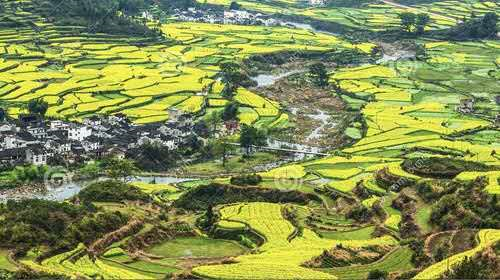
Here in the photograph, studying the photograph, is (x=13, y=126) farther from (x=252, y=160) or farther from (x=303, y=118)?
(x=303, y=118)

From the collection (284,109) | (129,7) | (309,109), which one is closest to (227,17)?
(129,7)

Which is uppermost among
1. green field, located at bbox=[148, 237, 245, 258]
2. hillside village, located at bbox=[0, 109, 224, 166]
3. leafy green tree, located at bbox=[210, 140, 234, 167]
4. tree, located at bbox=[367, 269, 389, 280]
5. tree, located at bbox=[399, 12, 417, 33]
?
tree, located at bbox=[399, 12, 417, 33]

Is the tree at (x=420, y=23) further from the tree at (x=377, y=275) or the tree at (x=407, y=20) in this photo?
the tree at (x=377, y=275)

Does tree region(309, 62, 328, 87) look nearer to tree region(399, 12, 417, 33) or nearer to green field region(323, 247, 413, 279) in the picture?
tree region(399, 12, 417, 33)

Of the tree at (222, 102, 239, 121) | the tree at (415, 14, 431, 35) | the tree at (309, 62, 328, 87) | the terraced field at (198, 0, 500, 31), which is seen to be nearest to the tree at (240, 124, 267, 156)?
the tree at (222, 102, 239, 121)

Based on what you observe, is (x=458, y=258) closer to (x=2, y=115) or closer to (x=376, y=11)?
(x=2, y=115)

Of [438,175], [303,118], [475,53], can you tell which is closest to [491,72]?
[475,53]

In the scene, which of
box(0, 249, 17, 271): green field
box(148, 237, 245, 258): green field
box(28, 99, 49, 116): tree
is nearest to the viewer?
box(0, 249, 17, 271): green field
